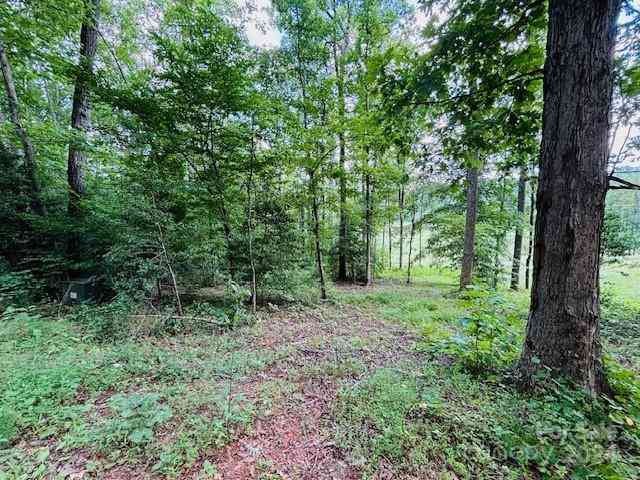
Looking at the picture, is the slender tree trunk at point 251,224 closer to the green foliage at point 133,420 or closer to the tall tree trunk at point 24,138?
the green foliage at point 133,420

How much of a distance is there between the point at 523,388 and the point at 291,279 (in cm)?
475

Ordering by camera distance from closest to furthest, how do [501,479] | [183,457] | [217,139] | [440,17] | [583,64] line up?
[501,479]
[183,457]
[583,64]
[440,17]
[217,139]

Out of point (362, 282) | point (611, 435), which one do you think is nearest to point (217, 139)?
point (611, 435)

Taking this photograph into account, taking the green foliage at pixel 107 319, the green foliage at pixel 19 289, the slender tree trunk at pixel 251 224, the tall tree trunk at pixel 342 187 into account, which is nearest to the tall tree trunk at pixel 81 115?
the green foliage at pixel 19 289

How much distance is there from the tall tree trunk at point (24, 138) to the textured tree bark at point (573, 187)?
9.14 m

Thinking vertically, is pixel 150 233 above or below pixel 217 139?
below

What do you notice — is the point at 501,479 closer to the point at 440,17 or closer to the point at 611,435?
the point at 611,435

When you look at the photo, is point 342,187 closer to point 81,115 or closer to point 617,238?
point 81,115

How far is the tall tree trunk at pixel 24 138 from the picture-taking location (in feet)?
17.7

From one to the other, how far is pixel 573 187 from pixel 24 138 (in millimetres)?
9453

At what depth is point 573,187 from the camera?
2.20 metres

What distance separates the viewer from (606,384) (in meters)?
2.33

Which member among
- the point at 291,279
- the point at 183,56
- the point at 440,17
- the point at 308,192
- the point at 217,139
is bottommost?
the point at 291,279

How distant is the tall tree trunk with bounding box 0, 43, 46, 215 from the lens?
5.39 meters
